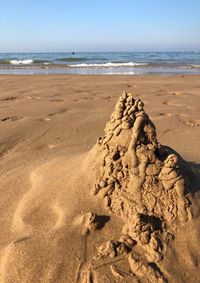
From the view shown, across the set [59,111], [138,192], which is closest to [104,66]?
[59,111]

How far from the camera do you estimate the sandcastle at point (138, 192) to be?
174cm

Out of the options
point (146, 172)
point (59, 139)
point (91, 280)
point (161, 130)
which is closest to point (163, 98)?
point (161, 130)

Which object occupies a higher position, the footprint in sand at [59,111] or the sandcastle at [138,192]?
the sandcastle at [138,192]

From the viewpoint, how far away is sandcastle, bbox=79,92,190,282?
174 centimetres

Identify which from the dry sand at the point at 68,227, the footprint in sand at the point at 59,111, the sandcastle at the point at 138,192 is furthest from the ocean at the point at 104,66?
the sandcastle at the point at 138,192

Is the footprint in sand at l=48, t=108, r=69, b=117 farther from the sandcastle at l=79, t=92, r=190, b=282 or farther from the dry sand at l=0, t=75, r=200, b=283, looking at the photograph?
the sandcastle at l=79, t=92, r=190, b=282

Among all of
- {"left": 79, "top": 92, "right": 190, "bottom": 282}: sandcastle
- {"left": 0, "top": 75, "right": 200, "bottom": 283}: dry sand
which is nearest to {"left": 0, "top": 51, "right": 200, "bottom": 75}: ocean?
{"left": 0, "top": 75, "right": 200, "bottom": 283}: dry sand

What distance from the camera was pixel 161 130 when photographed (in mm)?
4438

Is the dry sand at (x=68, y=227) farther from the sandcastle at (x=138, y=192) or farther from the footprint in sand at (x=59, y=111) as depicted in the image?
the footprint in sand at (x=59, y=111)

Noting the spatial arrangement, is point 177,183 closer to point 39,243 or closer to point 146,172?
point 146,172

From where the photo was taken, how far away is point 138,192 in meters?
1.90

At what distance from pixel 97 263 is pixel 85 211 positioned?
0.36m

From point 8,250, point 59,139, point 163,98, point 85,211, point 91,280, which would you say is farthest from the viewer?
point 163,98

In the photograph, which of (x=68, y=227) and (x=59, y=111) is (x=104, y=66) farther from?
(x=68, y=227)
